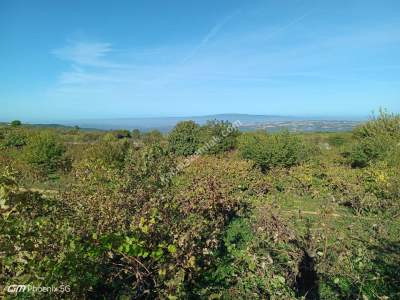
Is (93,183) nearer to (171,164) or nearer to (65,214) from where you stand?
(65,214)

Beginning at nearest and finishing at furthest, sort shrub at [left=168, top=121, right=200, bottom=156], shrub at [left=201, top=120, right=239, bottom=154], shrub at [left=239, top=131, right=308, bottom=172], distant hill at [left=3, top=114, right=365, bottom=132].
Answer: shrub at [left=239, top=131, right=308, bottom=172]
shrub at [left=168, top=121, right=200, bottom=156]
shrub at [left=201, top=120, right=239, bottom=154]
distant hill at [left=3, top=114, right=365, bottom=132]

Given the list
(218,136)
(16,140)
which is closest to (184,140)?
(218,136)

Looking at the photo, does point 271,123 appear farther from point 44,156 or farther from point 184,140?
point 44,156

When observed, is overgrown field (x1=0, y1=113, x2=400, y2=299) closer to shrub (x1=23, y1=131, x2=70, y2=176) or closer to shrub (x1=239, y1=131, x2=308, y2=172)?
shrub (x1=239, y1=131, x2=308, y2=172)

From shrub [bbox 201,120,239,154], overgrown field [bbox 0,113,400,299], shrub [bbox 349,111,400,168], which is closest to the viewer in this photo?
overgrown field [bbox 0,113,400,299]

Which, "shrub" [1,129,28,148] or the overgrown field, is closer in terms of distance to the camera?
the overgrown field

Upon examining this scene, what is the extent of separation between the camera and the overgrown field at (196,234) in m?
3.09

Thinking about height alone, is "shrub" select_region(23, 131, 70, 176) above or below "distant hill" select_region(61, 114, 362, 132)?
below

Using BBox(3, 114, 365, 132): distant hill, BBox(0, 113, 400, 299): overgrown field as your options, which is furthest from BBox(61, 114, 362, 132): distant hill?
BBox(0, 113, 400, 299): overgrown field

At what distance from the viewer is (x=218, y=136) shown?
978 inches

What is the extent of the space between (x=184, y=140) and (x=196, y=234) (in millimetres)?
19448

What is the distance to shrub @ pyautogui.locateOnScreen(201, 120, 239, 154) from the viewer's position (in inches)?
935

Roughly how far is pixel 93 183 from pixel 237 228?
4424 mm

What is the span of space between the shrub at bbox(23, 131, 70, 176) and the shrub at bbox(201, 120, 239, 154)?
965 centimetres
